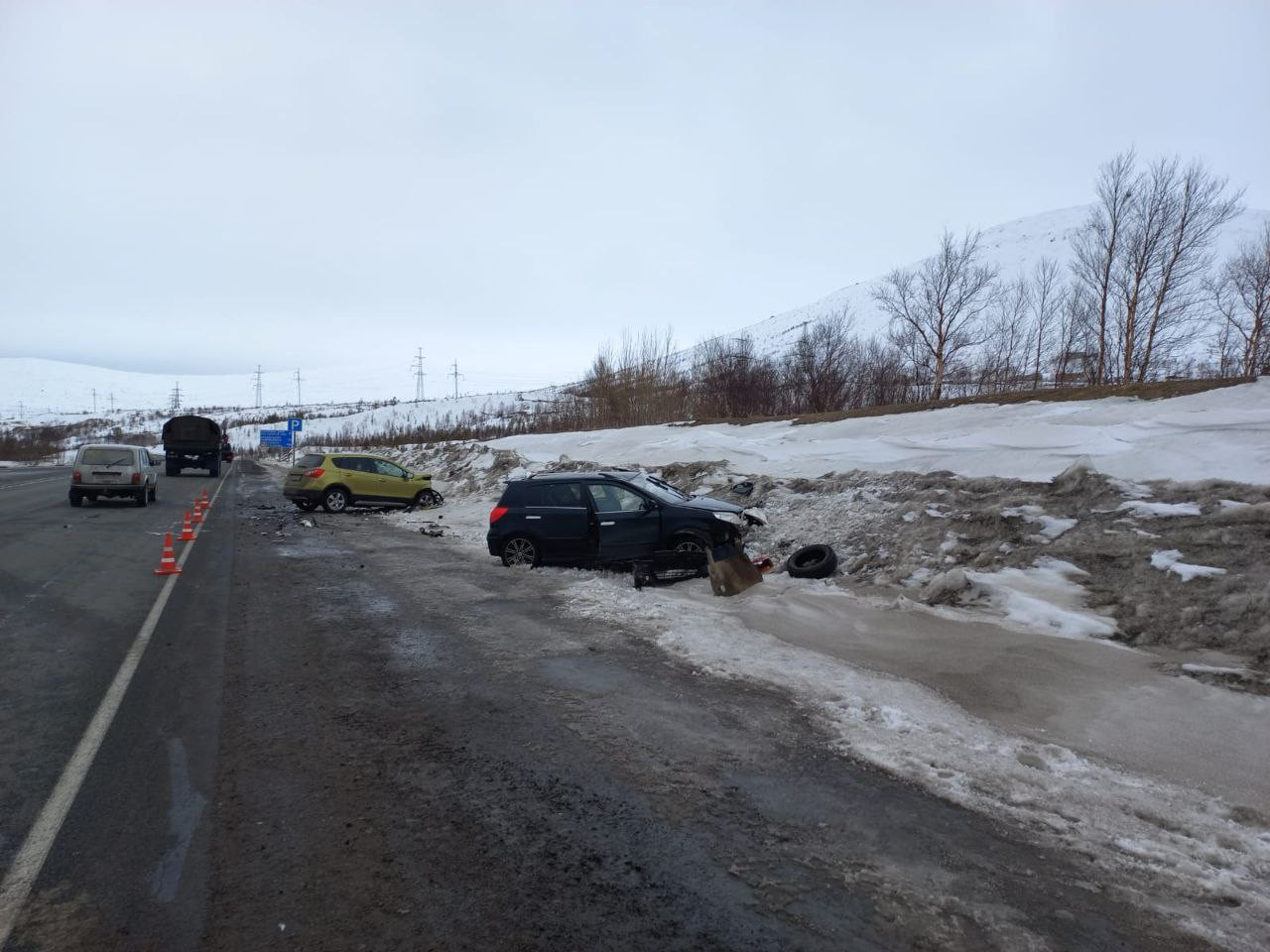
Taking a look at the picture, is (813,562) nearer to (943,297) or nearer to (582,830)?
(582,830)

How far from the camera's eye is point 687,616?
804cm

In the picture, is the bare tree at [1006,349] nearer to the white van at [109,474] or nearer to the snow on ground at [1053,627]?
the snow on ground at [1053,627]

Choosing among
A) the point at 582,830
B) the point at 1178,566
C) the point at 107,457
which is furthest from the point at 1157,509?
the point at 107,457

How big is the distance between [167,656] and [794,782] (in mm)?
5829

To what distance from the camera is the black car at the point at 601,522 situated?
34.6 feet

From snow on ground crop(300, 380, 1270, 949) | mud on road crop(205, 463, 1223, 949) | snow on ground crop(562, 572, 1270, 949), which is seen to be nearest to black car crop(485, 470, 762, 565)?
snow on ground crop(300, 380, 1270, 949)

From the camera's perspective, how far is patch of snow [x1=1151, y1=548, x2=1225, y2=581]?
23.9 feet

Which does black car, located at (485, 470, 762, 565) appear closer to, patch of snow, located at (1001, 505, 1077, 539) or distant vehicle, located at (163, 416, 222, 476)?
patch of snow, located at (1001, 505, 1077, 539)

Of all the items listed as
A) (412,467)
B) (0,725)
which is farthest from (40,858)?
(412,467)

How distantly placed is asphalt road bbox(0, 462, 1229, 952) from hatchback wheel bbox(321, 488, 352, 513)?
13484 millimetres

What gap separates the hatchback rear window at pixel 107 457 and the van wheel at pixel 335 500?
634 cm

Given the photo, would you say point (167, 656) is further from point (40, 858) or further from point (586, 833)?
point (586, 833)

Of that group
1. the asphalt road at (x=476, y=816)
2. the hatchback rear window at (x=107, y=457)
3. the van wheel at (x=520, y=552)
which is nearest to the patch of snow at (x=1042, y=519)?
the asphalt road at (x=476, y=816)

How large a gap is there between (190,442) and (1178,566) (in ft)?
145
